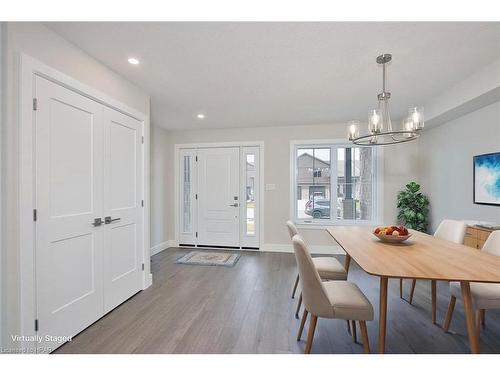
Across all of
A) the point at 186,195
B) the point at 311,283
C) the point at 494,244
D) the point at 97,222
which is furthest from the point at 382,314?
the point at 186,195

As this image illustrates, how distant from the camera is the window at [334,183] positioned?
13.7 ft

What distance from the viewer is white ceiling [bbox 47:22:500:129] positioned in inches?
64.8

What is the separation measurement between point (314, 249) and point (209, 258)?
1.99 m

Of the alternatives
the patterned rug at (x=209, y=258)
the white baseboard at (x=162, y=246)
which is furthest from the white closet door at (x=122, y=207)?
the white baseboard at (x=162, y=246)

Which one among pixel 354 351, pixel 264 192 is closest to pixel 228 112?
pixel 264 192

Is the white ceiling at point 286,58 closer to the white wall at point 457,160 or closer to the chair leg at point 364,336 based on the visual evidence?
the white wall at point 457,160

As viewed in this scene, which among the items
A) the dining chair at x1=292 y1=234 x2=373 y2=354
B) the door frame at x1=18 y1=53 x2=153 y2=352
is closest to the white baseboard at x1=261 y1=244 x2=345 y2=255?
the dining chair at x1=292 y1=234 x2=373 y2=354

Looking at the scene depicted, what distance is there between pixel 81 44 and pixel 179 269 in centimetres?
293

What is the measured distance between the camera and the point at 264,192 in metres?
4.38

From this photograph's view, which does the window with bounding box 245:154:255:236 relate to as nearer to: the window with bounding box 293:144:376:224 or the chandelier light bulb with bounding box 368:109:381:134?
the window with bounding box 293:144:376:224

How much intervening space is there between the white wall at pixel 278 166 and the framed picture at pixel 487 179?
4.11 ft

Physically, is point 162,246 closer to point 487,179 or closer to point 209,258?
point 209,258

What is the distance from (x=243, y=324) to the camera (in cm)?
198

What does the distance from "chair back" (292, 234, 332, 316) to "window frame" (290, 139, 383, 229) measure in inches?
112
